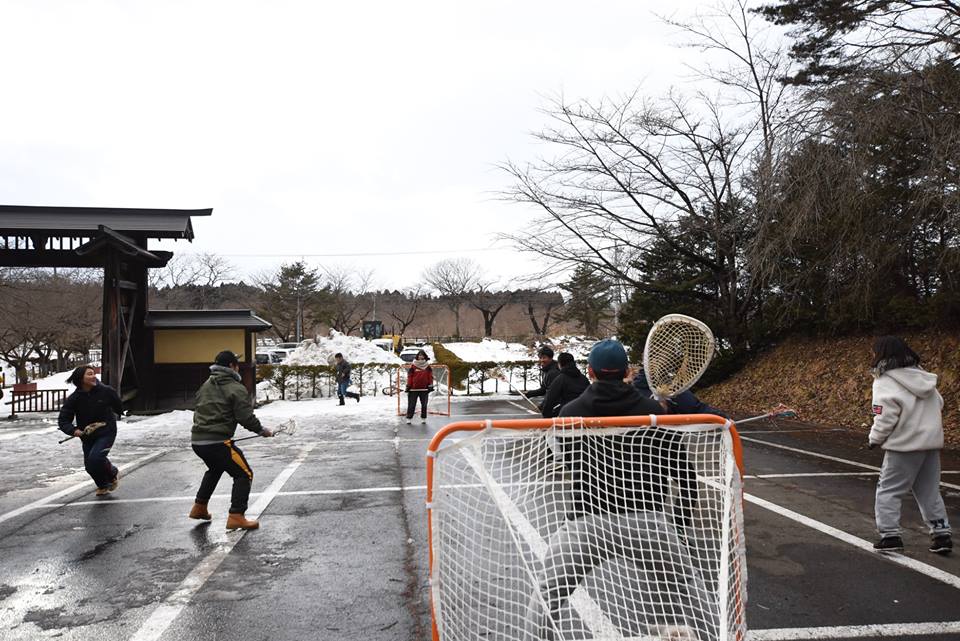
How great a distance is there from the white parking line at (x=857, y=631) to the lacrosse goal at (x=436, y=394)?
12656 millimetres

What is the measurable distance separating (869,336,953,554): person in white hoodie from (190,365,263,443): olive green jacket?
17.5ft

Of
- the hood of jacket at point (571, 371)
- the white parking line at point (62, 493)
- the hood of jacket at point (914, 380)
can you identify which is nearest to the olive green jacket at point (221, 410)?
the white parking line at point (62, 493)

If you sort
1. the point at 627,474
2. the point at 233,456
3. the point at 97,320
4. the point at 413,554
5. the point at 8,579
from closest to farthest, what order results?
the point at 627,474, the point at 8,579, the point at 413,554, the point at 233,456, the point at 97,320

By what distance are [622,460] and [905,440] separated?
2.86m

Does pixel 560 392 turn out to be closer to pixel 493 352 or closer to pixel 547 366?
pixel 547 366

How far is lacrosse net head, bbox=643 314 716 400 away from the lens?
5.01 m

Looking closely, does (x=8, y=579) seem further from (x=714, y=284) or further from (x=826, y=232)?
(x=714, y=284)

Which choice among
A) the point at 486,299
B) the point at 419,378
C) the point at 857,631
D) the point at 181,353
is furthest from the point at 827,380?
the point at 486,299

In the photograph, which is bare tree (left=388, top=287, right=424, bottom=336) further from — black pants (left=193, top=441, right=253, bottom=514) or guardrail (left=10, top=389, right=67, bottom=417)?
black pants (left=193, top=441, right=253, bottom=514)

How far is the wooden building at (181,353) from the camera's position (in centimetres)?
1870

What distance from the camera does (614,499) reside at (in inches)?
134

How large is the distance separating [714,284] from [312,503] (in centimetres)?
1687

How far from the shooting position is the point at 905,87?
9750mm

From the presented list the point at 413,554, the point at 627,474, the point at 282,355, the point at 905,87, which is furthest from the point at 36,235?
the point at 282,355
